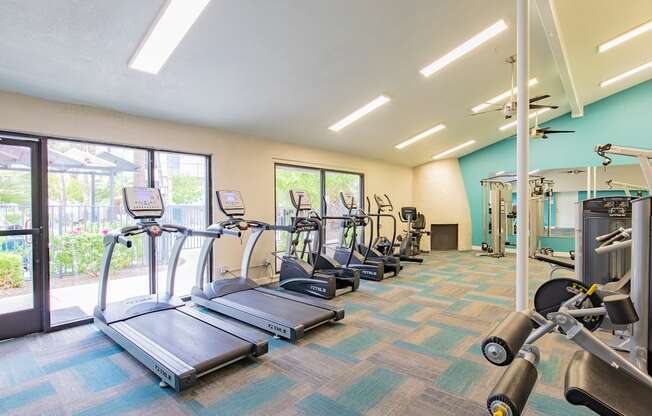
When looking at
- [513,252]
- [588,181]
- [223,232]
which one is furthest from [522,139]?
[513,252]

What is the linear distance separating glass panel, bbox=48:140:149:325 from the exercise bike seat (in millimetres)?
4651

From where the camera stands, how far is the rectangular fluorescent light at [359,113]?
17.2 feet

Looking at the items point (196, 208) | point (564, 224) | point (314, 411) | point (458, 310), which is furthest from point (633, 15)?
point (196, 208)

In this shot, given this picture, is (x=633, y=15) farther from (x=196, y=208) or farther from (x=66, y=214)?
(x=66, y=214)

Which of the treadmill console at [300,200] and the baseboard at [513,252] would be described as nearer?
the treadmill console at [300,200]

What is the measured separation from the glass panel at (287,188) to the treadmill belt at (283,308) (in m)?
1.82

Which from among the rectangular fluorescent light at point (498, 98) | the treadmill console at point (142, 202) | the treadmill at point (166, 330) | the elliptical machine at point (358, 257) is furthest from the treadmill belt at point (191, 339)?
the rectangular fluorescent light at point (498, 98)

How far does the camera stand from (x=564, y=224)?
8406 millimetres

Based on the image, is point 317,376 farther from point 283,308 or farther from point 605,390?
point 605,390

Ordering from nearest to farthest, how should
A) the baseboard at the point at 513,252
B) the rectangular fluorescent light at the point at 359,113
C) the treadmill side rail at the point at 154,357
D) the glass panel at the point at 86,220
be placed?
the treadmill side rail at the point at 154,357 → the glass panel at the point at 86,220 → the rectangular fluorescent light at the point at 359,113 → the baseboard at the point at 513,252

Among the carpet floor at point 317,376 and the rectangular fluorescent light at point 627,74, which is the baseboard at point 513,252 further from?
the carpet floor at point 317,376

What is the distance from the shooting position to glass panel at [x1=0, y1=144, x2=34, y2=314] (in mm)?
3416

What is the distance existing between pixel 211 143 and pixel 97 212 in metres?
1.75

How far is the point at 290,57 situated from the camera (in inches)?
142
